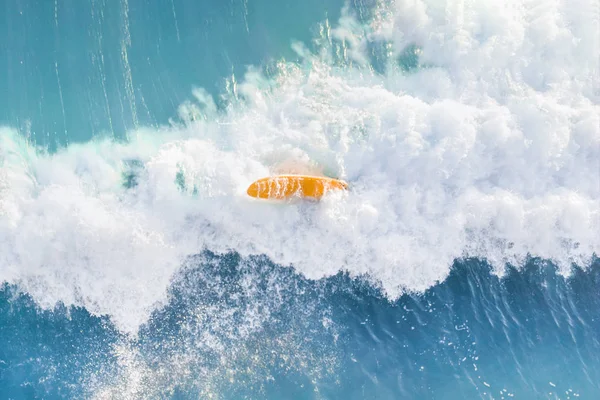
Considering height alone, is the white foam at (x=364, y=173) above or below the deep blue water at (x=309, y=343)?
above

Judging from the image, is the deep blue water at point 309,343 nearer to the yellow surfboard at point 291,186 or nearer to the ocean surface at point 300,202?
the ocean surface at point 300,202

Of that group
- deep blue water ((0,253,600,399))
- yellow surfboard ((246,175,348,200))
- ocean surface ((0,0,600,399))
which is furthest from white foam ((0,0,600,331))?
deep blue water ((0,253,600,399))

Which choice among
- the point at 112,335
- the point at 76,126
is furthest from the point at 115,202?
the point at 112,335

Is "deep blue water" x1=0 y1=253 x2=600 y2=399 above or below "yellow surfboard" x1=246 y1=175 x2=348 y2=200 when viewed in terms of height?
below

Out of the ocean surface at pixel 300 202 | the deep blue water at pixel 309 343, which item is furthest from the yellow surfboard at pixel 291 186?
the deep blue water at pixel 309 343

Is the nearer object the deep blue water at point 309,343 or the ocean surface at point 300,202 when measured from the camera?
the deep blue water at point 309,343

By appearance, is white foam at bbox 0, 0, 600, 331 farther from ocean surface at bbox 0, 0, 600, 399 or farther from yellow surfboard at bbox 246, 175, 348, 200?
yellow surfboard at bbox 246, 175, 348, 200
